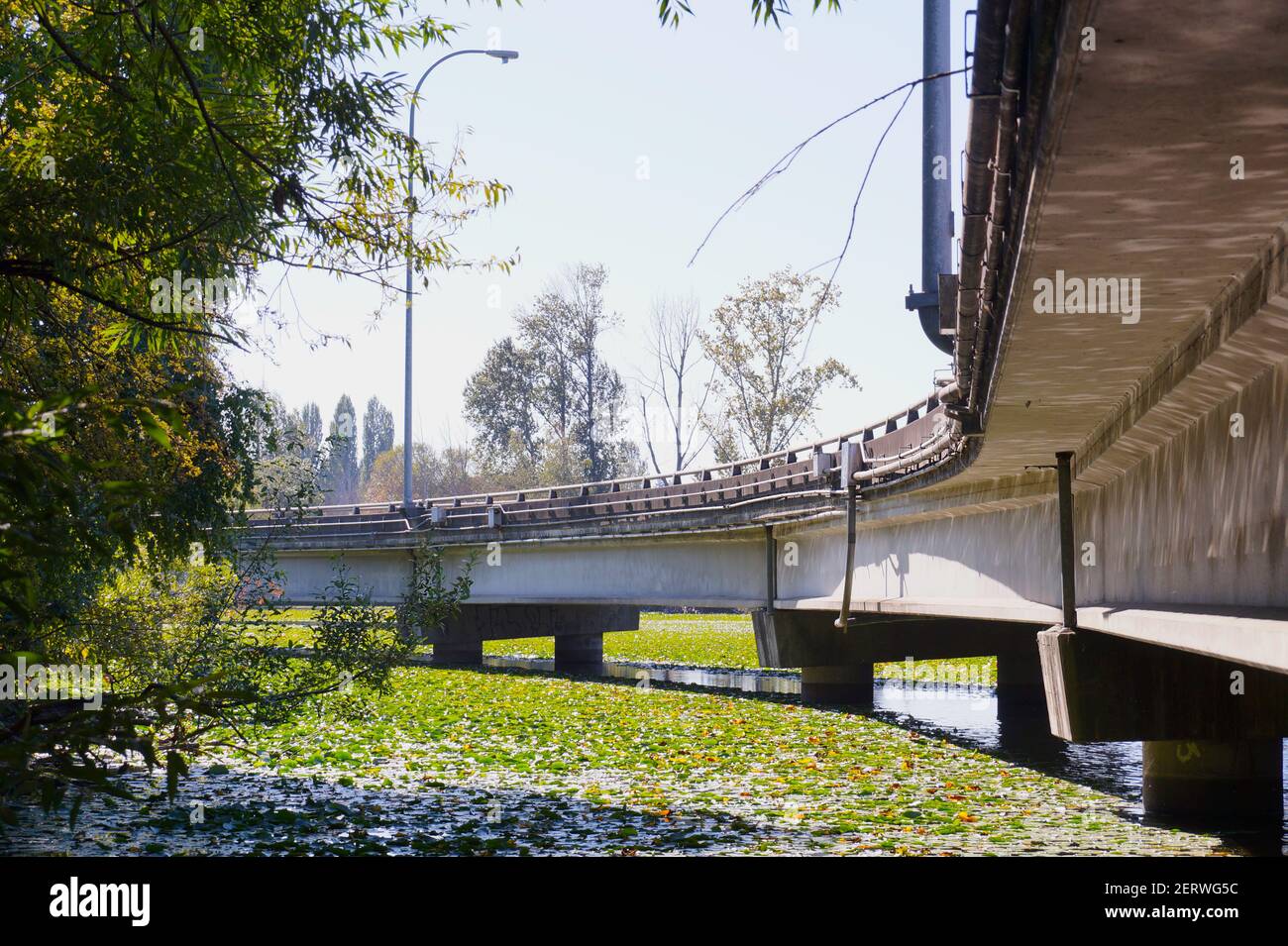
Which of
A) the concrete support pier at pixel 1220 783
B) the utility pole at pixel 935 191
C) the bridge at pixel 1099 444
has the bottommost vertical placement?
the concrete support pier at pixel 1220 783

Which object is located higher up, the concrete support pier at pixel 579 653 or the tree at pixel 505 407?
the tree at pixel 505 407

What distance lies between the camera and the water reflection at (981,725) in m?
14.7

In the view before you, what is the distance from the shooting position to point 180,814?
1235cm

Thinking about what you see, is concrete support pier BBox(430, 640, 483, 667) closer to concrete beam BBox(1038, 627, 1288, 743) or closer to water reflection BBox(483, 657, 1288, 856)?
water reflection BBox(483, 657, 1288, 856)

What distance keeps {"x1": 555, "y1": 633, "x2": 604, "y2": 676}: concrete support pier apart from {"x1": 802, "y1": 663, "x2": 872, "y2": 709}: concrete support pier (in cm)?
1087

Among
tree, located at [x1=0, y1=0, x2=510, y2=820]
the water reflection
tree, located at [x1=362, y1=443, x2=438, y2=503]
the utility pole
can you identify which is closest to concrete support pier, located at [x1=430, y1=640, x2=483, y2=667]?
the water reflection

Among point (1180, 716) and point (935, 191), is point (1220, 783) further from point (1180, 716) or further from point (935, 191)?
point (935, 191)

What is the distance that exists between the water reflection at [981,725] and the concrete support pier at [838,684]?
402mm

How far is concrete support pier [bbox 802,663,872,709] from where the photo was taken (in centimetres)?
2456

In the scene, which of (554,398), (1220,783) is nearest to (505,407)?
(554,398)

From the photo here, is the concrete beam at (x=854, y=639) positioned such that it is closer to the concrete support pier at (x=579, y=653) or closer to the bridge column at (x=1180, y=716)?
the bridge column at (x=1180, y=716)

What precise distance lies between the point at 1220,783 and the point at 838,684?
38.9ft

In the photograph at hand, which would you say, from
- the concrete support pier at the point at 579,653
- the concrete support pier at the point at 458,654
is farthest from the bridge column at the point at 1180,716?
the concrete support pier at the point at 458,654

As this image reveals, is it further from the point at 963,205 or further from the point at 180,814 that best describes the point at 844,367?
the point at 963,205
